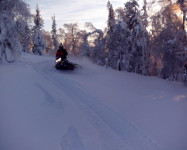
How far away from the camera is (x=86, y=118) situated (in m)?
7.49

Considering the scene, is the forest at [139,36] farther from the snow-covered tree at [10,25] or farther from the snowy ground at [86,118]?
the snowy ground at [86,118]

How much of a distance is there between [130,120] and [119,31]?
60.4 ft

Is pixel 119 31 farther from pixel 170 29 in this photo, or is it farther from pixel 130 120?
pixel 130 120

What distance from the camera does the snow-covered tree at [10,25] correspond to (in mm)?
15273

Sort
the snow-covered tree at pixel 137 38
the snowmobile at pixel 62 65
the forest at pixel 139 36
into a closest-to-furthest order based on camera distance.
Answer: the forest at pixel 139 36 → the snowmobile at pixel 62 65 → the snow-covered tree at pixel 137 38

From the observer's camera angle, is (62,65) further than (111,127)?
Yes

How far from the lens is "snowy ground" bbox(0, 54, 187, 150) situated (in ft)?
18.7

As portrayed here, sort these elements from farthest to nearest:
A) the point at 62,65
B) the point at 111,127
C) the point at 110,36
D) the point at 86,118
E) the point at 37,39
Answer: the point at 37,39 < the point at 110,36 < the point at 62,65 < the point at 86,118 < the point at 111,127

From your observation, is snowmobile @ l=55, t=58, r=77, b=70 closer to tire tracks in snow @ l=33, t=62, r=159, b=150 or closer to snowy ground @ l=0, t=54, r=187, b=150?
Answer: snowy ground @ l=0, t=54, r=187, b=150

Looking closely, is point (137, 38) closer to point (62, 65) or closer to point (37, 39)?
point (62, 65)

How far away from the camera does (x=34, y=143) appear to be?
5422 mm

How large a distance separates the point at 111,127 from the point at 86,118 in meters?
1.08

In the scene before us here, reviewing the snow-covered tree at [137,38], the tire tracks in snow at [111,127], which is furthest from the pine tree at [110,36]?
the tire tracks in snow at [111,127]

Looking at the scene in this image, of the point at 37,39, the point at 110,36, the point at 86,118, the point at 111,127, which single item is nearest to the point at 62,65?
the point at 86,118
